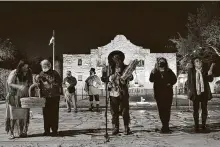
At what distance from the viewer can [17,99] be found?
751 centimetres

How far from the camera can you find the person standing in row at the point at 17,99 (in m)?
7.48

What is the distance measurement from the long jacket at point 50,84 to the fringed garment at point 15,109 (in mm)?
394

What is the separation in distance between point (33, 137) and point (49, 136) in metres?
0.33

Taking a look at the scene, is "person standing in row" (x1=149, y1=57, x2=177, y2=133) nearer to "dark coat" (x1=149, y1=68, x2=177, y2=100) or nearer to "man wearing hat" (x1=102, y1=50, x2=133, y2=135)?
"dark coat" (x1=149, y1=68, x2=177, y2=100)

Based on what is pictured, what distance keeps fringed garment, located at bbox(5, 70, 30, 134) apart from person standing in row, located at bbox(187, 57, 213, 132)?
Result: 3694mm

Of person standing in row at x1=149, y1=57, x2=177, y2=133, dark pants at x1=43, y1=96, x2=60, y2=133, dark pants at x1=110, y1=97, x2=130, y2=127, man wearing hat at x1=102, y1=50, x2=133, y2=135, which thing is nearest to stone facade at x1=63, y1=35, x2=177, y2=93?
person standing in row at x1=149, y1=57, x2=177, y2=133

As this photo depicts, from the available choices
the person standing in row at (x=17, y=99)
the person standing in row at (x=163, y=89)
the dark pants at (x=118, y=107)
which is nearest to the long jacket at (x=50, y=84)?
the person standing in row at (x=17, y=99)

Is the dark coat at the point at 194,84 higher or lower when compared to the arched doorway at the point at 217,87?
lower

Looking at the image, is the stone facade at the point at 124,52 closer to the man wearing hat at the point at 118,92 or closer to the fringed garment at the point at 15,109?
the man wearing hat at the point at 118,92

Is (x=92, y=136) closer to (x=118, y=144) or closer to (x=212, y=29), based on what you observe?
(x=118, y=144)

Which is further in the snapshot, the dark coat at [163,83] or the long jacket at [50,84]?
the dark coat at [163,83]

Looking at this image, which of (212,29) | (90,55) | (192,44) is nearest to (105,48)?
(90,55)

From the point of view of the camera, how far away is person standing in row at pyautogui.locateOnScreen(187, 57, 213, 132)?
8.38 metres

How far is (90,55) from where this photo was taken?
53875 millimetres
